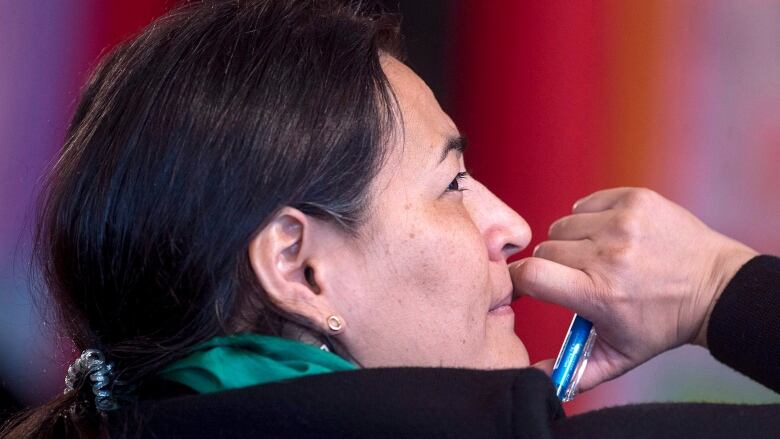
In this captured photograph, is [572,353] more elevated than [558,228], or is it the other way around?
[558,228]

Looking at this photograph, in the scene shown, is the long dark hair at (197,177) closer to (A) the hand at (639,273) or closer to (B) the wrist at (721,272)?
(A) the hand at (639,273)

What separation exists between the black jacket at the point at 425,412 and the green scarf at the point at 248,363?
3.1 inches

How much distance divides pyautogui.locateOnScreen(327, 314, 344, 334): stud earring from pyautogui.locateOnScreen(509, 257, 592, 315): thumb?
288 mm

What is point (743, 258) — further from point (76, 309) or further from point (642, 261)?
point (76, 309)

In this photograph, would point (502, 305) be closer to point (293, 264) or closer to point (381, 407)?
point (293, 264)

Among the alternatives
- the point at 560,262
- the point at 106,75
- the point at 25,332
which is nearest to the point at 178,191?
the point at 106,75

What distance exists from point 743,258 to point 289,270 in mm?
572

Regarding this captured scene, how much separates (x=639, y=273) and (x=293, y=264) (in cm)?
45

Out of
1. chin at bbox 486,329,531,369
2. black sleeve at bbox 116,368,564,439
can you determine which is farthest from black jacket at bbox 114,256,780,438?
chin at bbox 486,329,531,369

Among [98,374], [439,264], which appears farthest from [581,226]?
[98,374]

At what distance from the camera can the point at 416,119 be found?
3.92 ft

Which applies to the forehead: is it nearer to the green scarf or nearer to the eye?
the eye

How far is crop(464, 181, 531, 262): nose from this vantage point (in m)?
1.26

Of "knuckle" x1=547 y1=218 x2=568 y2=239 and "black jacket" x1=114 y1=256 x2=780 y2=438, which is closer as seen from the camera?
"black jacket" x1=114 y1=256 x2=780 y2=438
